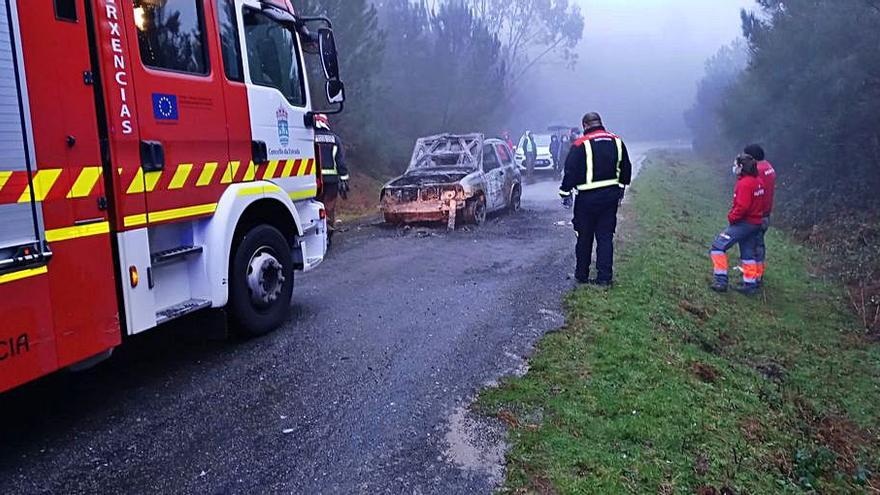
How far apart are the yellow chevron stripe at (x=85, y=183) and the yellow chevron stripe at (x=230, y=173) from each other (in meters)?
1.15

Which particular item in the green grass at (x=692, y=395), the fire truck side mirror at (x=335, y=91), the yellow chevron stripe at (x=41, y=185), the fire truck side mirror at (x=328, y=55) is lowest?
the green grass at (x=692, y=395)

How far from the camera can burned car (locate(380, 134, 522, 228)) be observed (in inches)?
444

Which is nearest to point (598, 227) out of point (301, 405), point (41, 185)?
point (301, 405)

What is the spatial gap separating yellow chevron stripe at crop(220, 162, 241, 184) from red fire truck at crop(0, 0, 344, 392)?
0.06ft

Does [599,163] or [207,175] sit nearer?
[207,175]

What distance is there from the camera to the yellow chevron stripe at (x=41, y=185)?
321cm

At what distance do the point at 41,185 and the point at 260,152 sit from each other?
203cm

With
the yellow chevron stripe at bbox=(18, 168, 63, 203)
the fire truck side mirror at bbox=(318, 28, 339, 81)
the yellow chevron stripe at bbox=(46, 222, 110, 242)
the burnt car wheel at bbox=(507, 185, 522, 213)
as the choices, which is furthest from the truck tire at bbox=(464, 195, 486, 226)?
the yellow chevron stripe at bbox=(18, 168, 63, 203)

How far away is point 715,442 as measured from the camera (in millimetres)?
3887

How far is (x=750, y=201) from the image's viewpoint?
767cm

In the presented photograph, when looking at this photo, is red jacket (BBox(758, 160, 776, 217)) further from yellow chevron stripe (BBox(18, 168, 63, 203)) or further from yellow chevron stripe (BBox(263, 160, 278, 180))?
yellow chevron stripe (BBox(18, 168, 63, 203))

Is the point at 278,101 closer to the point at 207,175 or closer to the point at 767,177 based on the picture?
the point at 207,175

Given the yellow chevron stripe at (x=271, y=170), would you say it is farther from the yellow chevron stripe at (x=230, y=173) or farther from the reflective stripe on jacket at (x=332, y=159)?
the reflective stripe on jacket at (x=332, y=159)

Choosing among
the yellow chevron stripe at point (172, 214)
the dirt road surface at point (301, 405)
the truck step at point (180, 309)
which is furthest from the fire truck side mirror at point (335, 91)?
the truck step at point (180, 309)
